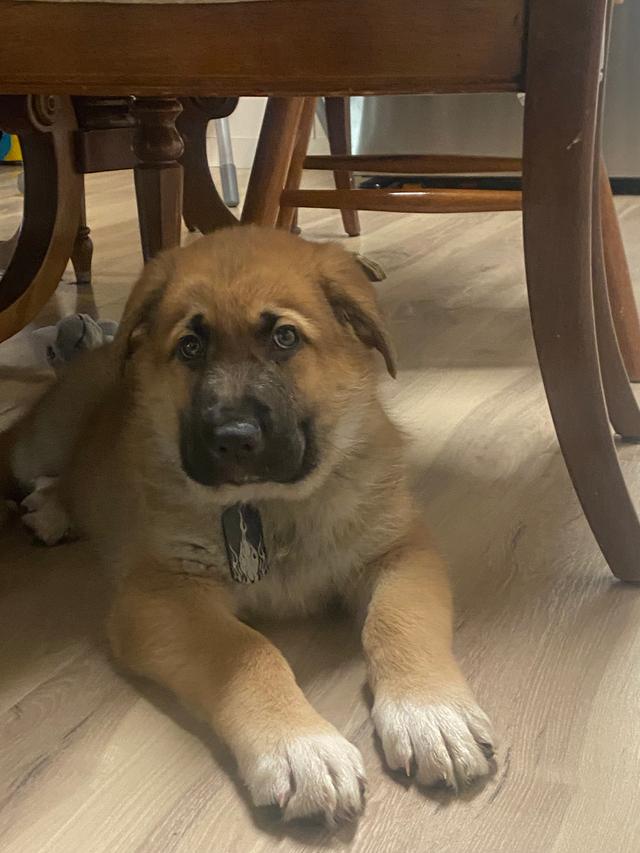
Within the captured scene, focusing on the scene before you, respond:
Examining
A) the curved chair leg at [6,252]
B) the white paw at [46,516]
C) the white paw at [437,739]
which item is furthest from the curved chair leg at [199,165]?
the white paw at [437,739]

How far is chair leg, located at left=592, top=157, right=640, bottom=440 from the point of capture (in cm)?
163

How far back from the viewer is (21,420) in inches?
72.4

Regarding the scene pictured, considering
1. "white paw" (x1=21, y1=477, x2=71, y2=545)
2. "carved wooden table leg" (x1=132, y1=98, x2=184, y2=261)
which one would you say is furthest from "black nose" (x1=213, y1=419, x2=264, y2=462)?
"carved wooden table leg" (x1=132, y1=98, x2=184, y2=261)

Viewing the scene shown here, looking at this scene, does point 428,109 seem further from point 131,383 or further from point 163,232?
point 131,383

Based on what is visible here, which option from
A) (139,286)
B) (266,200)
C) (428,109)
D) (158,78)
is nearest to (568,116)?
(158,78)

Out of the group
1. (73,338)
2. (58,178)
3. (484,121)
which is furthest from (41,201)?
(484,121)

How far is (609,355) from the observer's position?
Result: 1702mm

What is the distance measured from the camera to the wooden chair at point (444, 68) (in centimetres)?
111

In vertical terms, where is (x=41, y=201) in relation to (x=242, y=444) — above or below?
below

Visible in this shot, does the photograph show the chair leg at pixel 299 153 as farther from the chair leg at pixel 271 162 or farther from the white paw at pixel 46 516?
the white paw at pixel 46 516

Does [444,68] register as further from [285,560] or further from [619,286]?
[619,286]

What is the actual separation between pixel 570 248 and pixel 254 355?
1.37 ft

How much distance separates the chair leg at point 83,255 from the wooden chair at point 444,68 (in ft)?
6.81

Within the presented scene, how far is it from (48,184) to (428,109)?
2895 mm
